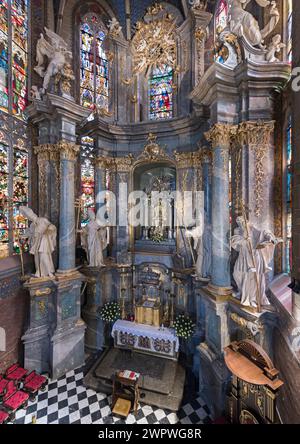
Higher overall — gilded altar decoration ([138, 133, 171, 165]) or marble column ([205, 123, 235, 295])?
gilded altar decoration ([138, 133, 171, 165])

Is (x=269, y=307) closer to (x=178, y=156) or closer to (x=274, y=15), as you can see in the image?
(x=178, y=156)

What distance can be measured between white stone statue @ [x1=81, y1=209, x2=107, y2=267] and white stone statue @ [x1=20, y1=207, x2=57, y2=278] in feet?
4.27

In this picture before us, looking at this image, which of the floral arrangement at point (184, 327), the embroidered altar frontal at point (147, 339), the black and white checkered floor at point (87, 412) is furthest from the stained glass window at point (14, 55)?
the floral arrangement at point (184, 327)

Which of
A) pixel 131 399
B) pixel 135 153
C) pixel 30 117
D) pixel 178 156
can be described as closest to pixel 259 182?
pixel 178 156

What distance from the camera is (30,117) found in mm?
7309

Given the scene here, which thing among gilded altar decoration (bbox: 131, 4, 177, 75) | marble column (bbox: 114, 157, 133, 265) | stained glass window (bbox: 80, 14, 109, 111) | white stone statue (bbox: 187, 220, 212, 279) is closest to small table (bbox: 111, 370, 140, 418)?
white stone statue (bbox: 187, 220, 212, 279)

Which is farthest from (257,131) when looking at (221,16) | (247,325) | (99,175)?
(99,175)

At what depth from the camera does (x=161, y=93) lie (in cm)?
890

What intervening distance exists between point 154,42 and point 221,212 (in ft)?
26.9

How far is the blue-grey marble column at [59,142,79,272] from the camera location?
7.02 m

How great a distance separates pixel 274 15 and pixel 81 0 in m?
8.40

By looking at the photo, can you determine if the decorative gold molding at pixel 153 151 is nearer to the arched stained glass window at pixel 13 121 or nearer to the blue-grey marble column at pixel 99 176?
the blue-grey marble column at pixel 99 176

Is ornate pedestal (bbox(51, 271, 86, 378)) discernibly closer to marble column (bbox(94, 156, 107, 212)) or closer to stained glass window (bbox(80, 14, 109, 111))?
marble column (bbox(94, 156, 107, 212))

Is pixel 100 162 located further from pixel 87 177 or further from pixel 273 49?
pixel 273 49
